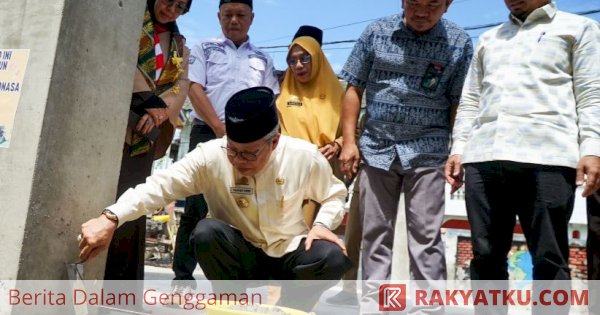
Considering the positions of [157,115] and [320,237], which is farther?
[157,115]

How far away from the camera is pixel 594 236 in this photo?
2.77m

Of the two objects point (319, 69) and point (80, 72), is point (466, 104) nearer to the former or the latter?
point (319, 69)

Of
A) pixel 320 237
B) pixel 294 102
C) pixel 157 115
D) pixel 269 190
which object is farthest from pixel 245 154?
pixel 294 102

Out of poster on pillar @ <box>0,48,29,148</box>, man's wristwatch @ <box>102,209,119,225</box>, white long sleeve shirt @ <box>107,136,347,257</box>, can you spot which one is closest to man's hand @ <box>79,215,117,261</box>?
man's wristwatch @ <box>102,209,119,225</box>

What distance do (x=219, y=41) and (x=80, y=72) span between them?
142 cm

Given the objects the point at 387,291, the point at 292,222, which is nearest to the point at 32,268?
the point at 292,222

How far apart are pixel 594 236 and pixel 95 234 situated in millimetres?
2454

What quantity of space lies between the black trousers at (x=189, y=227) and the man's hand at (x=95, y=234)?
826 millimetres

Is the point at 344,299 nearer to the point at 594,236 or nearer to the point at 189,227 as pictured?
the point at 189,227

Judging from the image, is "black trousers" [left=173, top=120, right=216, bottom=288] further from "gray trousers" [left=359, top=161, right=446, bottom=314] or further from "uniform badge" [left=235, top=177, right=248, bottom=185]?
"gray trousers" [left=359, top=161, right=446, bottom=314]

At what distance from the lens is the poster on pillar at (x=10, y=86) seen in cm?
220

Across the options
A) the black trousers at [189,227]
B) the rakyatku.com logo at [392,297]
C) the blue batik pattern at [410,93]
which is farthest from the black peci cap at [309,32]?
the rakyatku.com logo at [392,297]

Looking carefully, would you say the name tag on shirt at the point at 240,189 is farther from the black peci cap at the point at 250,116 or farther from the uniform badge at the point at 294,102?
the uniform badge at the point at 294,102

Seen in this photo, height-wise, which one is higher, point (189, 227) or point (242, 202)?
point (242, 202)
